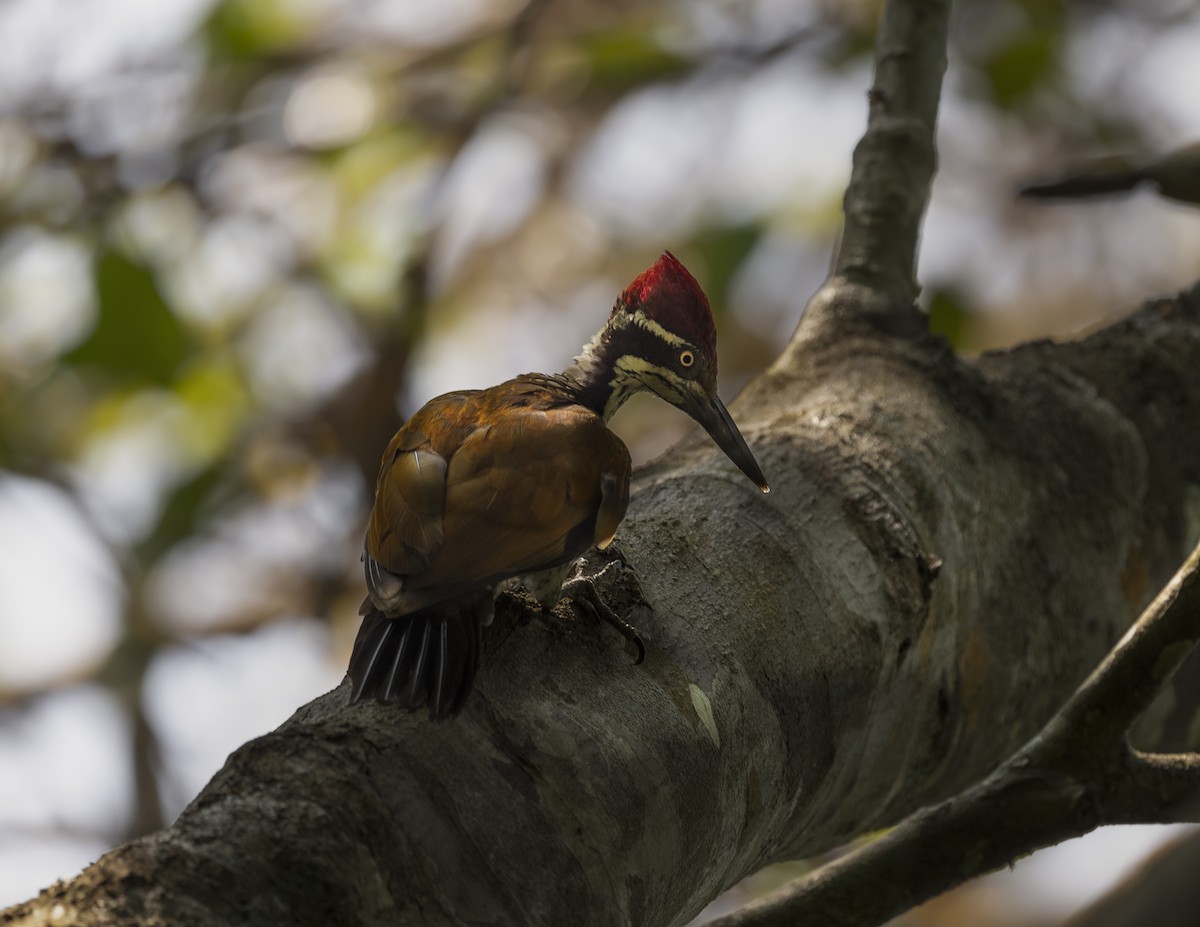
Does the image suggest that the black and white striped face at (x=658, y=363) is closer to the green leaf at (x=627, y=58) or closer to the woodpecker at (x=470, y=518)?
the woodpecker at (x=470, y=518)

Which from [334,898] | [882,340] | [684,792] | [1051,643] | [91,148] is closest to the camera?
[334,898]

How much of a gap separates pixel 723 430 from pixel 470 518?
1.87ft

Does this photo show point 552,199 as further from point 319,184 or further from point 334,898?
point 334,898

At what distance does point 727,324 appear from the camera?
6.07 metres

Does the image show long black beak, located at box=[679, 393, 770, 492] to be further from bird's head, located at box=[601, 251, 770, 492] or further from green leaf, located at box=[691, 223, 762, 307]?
green leaf, located at box=[691, 223, 762, 307]

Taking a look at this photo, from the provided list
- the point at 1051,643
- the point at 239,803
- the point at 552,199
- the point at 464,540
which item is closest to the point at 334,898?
the point at 239,803

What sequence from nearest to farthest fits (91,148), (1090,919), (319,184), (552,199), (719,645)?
(1090,919) → (719,645) → (91,148) → (319,184) → (552,199)

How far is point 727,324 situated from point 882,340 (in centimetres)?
335

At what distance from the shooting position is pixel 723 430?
7.62 feet

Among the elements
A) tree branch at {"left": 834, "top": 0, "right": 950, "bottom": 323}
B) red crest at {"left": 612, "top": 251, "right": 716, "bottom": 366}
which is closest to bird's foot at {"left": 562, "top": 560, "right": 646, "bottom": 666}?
red crest at {"left": 612, "top": 251, "right": 716, "bottom": 366}

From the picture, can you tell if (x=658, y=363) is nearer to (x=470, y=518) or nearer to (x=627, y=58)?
(x=470, y=518)

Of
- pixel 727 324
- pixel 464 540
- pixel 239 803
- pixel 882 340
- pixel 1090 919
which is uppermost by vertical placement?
pixel 727 324

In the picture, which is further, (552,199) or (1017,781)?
(552,199)

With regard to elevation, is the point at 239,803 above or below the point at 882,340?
below
